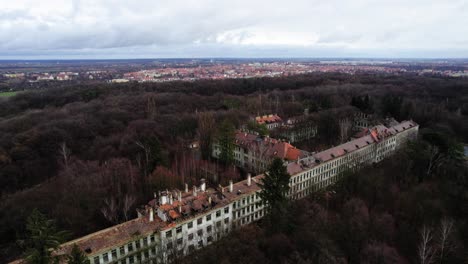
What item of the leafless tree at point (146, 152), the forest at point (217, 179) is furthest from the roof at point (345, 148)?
the leafless tree at point (146, 152)

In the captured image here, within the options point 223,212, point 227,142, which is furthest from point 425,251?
point 227,142

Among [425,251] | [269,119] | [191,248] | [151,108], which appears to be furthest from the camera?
[151,108]

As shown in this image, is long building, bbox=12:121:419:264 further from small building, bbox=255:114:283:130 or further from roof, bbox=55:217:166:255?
small building, bbox=255:114:283:130

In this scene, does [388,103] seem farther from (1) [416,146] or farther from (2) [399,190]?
(2) [399,190]

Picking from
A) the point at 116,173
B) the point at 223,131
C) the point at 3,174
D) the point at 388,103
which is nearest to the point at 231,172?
the point at 223,131

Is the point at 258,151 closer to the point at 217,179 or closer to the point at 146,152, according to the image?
the point at 217,179

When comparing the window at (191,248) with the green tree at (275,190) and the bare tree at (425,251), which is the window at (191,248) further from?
the bare tree at (425,251)

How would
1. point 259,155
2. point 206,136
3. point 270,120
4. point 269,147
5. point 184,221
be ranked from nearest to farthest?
point 184,221, point 259,155, point 269,147, point 206,136, point 270,120
